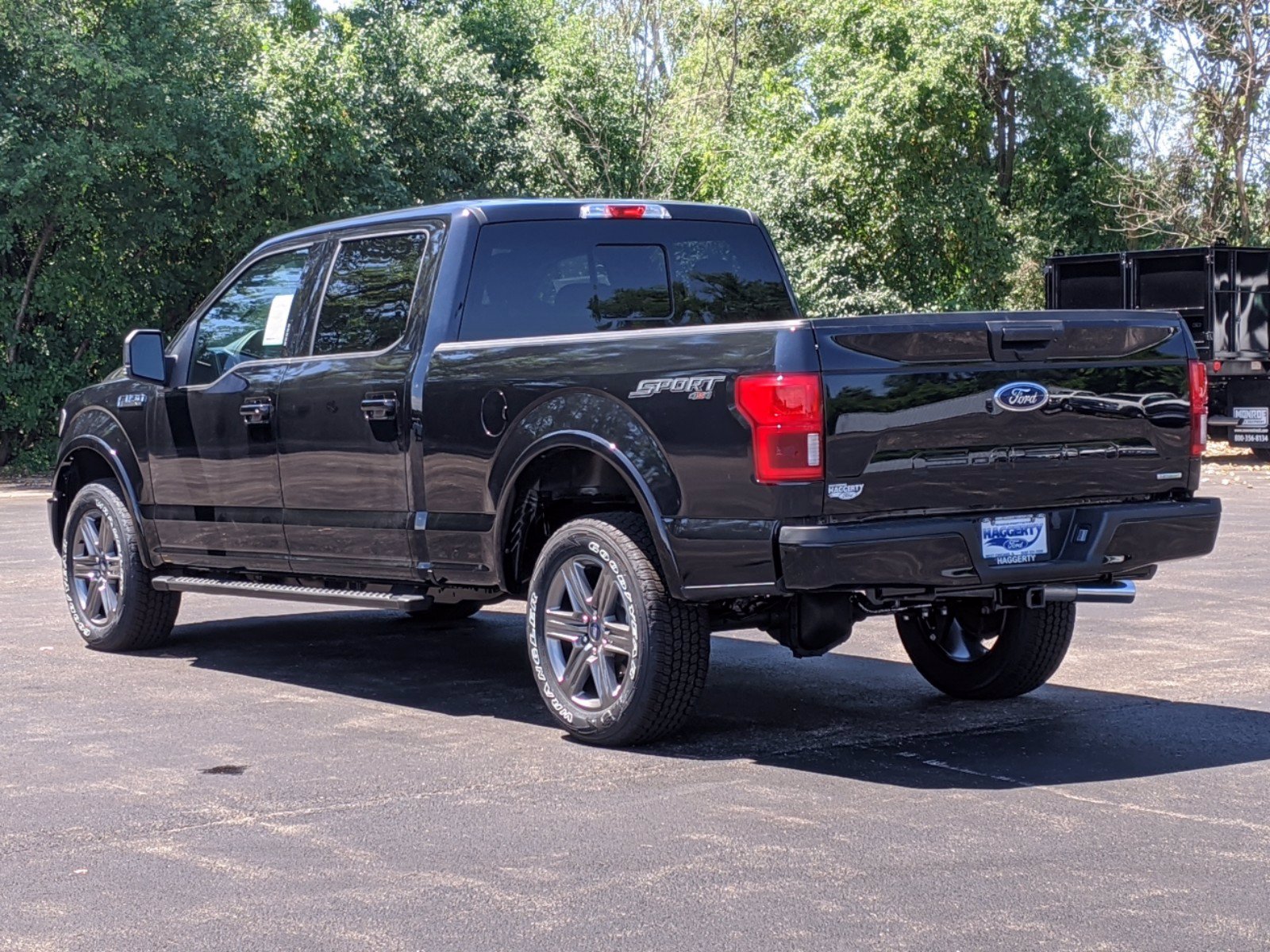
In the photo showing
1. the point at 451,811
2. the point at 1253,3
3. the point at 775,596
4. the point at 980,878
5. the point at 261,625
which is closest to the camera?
the point at 980,878

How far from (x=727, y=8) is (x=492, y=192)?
14.9 m

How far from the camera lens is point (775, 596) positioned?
632cm

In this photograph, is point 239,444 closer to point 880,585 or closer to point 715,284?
point 715,284

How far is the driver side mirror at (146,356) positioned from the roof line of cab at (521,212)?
37.4 inches

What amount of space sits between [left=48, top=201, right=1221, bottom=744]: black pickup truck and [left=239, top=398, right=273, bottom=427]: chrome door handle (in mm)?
14

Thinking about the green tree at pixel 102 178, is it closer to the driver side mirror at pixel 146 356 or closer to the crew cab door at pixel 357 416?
the driver side mirror at pixel 146 356

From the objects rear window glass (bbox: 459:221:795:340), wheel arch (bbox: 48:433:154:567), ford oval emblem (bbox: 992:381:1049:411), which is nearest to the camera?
ford oval emblem (bbox: 992:381:1049:411)

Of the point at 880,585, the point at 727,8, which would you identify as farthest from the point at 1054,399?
the point at 727,8

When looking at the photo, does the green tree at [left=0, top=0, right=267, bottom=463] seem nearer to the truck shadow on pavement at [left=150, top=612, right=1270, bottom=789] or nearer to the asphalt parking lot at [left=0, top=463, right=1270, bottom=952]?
the truck shadow on pavement at [left=150, top=612, right=1270, bottom=789]

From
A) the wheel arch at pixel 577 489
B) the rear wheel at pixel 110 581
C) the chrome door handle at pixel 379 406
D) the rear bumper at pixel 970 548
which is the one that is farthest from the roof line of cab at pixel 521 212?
the rear bumper at pixel 970 548

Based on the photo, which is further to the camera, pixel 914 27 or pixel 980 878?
pixel 914 27

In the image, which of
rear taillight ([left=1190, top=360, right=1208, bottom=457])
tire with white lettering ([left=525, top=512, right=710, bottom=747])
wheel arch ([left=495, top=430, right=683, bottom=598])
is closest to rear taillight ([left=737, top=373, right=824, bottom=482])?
wheel arch ([left=495, top=430, right=683, bottom=598])

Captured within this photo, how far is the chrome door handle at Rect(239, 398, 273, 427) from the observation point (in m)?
7.92

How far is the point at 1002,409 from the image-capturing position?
6.02 meters
